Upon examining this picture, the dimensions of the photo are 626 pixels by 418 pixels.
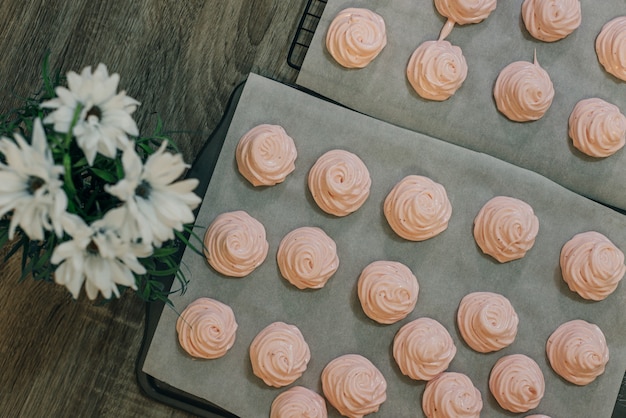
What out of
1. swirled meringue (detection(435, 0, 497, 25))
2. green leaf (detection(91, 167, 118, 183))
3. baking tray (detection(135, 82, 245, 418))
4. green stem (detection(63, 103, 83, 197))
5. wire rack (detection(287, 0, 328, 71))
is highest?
swirled meringue (detection(435, 0, 497, 25))

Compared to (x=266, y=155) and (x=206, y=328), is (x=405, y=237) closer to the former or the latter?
(x=266, y=155)

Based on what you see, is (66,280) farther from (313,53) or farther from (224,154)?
(313,53)

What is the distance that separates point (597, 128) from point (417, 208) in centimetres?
53

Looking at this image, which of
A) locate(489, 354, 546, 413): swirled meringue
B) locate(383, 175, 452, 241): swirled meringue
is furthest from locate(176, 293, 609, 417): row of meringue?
locate(383, 175, 452, 241): swirled meringue

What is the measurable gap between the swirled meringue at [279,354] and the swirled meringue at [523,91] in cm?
81

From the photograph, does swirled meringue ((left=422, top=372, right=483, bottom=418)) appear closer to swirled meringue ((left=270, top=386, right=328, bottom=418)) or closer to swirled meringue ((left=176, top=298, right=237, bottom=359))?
swirled meringue ((left=270, top=386, right=328, bottom=418))

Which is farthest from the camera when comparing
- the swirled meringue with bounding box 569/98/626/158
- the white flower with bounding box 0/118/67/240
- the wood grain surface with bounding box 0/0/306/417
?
the wood grain surface with bounding box 0/0/306/417

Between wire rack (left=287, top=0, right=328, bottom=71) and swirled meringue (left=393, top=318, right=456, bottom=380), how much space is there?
820 mm

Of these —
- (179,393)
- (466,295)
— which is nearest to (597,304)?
(466,295)

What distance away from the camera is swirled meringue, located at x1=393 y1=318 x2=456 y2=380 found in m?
1.46

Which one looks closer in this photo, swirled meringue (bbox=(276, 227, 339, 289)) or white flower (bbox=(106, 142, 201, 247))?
white flower (bbox=(106, 142, 201, 247))

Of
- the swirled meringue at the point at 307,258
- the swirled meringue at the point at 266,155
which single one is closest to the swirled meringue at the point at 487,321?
the swirled meringue at the point at 307,258

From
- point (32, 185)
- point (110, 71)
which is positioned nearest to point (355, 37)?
point (110, 71)

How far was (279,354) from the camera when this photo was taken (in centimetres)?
144
